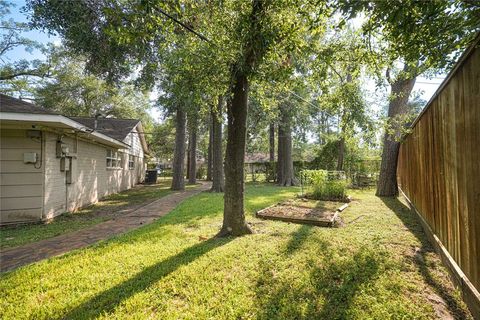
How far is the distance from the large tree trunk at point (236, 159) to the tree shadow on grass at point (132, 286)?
0.76 m

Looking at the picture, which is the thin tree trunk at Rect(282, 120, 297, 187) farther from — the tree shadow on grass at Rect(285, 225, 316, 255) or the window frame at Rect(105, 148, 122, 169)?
the tree shadow on grass at Rect(285, 225, 316, 255)

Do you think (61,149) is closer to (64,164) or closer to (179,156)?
(64,164)

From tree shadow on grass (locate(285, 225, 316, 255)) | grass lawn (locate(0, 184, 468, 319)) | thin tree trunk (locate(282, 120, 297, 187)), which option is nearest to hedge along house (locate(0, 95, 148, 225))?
grass lawn (locate(0, 184, 468, 319))

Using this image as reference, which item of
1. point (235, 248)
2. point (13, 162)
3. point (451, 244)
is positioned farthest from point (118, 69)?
point (451, 244)

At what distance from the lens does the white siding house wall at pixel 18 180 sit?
637cm

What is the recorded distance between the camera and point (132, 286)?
3064 mm

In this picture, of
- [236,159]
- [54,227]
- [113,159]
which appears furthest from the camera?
[113,159]

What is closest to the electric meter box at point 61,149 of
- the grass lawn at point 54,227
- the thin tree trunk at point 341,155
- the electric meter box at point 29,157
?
the electric meter box at point 29,157

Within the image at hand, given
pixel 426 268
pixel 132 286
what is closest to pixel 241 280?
pixel 132 286

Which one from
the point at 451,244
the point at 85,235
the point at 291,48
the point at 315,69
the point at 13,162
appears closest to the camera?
the point at 451,244

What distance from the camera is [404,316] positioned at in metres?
2.46

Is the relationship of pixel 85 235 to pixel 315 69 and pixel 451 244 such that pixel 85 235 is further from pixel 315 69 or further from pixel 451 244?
pixel 451 244

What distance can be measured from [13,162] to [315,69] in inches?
297

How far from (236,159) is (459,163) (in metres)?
3.22
